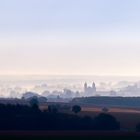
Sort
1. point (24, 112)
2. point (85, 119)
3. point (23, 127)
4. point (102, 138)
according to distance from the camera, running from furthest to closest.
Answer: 1. point (24, 112)
2. point (85, 119)
3. point (23, 127)
4. point (102, 138)

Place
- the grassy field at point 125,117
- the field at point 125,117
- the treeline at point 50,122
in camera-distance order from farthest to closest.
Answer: the field at point 125,117 < the grassy field at point 125,117 < the treeline at point 50,122

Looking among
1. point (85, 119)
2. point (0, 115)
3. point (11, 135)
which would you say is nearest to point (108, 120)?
point (85, 119)

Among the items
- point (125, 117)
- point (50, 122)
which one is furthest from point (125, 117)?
point (50, 122)

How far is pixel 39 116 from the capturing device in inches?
3445

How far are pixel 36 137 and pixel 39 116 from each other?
25.7m

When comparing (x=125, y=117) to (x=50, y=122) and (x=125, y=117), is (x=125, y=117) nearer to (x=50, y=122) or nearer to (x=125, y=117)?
(x=125, y=117)

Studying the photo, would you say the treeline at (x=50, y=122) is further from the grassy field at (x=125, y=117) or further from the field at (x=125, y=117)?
the field at (x=125, y=117)

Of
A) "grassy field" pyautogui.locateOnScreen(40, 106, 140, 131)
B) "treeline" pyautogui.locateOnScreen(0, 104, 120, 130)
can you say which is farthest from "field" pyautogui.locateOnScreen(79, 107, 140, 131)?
"treeline" pyautogui.locateOnScreen(0, 104, 120, 130)

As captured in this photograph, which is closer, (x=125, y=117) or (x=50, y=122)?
(x=50, y=122)

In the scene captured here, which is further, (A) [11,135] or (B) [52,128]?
(B) [52,128]

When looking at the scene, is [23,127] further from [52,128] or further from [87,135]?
[87,135]

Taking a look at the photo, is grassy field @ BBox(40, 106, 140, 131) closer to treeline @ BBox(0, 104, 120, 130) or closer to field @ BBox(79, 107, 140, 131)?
field @ BBox(79, 107, 140, 131)

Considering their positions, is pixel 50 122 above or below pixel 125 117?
above

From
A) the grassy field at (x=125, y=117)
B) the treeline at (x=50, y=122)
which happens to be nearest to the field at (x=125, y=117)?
the grassy field at (x=125, y=117)
